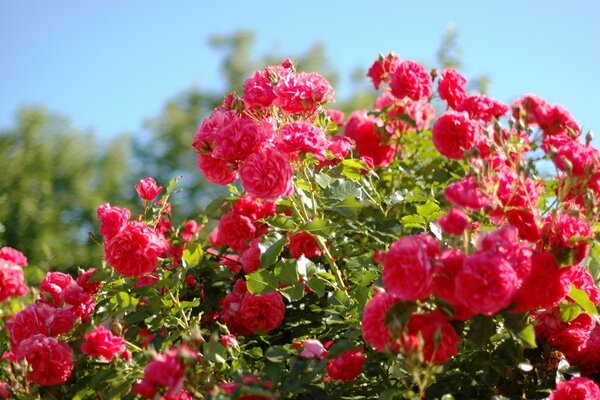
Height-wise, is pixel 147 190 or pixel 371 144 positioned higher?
pixel 371 144

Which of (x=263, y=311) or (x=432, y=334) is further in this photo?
(x=263, y=311)

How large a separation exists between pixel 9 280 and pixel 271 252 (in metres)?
1.12

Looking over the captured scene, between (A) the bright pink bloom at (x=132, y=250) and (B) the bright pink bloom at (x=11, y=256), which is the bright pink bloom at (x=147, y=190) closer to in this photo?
(A) the bright pink bloom at (x=132, y=250)

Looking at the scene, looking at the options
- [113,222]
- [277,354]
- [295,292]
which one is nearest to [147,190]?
[113,222]

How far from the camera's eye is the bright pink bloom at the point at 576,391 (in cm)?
175

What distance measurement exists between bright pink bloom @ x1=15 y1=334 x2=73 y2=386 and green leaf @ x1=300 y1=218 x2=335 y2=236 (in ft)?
2.01

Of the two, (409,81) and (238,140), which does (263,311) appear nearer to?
(238,140)

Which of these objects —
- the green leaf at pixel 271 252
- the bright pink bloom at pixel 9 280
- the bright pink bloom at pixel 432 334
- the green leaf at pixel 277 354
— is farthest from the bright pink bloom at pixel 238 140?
the bright pink bloom at pixel 9 280

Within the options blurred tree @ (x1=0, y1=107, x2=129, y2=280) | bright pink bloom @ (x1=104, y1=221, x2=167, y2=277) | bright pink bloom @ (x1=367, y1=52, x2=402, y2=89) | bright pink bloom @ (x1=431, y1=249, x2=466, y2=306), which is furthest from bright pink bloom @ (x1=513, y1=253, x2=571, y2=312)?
blurred tree @ (x1=0, y1=107, x2=129, y2=280)

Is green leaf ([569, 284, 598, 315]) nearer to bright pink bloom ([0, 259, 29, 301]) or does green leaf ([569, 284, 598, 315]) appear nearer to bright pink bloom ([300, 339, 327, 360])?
bright pink bloom ([300, 339, 327, 360])

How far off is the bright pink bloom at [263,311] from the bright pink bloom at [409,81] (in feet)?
2.70

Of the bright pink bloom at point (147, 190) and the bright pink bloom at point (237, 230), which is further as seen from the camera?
the bright pink bloom at point (237, 230)

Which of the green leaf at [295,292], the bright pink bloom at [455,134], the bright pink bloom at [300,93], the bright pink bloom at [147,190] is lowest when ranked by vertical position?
the green leaf at [295,292]

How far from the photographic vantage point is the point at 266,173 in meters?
1.85
